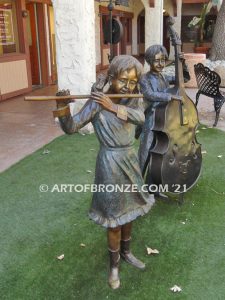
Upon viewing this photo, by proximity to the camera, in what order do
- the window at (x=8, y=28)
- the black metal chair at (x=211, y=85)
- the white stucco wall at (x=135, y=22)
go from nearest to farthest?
1. the black metal chair at (x=211, y=85)
2. the window at (x=8, y=28)
3. the white stucco wall at (x=135, y=22)

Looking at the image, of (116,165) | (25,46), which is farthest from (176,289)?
(25,46)

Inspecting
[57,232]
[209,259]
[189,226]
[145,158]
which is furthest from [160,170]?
[57,232]

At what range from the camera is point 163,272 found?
2547 millimetres

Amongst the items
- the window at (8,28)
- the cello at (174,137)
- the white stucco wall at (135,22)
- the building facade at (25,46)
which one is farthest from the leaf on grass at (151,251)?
the white stucco wall at (135,22)

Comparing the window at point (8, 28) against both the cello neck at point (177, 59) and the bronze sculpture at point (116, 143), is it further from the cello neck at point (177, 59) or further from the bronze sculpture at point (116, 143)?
the bronze sculpture at point (116, 143)

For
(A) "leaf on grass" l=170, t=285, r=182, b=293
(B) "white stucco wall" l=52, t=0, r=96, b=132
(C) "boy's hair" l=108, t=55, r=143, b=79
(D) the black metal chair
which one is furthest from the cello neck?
(D) the black metal chair

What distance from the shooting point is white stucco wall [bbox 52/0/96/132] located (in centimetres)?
574

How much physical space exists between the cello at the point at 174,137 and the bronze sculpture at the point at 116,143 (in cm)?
77

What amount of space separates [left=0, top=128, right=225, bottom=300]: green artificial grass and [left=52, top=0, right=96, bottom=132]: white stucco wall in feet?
7.40

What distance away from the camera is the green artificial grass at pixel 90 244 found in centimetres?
240

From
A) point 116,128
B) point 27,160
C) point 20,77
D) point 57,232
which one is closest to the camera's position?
point 116,128

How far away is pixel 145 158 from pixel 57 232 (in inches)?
38.1

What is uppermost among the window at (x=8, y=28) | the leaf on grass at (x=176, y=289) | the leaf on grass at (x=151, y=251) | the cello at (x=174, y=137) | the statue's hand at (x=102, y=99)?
the window at (x=8, y=28)

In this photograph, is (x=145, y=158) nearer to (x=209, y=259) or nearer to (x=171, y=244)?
(x=171, y=244)
